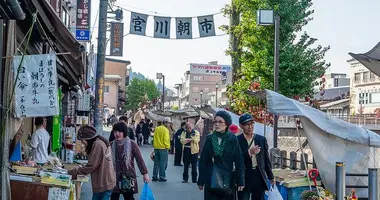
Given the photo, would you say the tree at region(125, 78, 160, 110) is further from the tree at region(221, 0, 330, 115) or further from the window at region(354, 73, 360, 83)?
the tree at region(221, 0, 330, 115)

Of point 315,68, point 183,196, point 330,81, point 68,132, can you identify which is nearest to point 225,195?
point 183,196

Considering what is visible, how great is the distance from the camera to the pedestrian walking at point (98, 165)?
7969 millimetres

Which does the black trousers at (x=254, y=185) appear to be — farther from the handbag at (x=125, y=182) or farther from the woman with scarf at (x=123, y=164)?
the handbag at (x=125, y=182)

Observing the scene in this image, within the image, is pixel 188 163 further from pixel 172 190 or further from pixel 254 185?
pixel 254 185

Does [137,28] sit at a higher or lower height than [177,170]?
higher

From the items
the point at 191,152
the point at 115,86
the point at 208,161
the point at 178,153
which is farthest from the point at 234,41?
the point at 115,86

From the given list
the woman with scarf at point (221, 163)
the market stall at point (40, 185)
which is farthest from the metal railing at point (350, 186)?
the market stall at point (40, 185)

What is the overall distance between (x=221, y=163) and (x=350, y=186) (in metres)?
3.53

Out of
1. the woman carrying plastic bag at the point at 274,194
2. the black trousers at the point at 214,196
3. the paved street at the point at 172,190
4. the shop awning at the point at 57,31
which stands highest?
the shop awning at the point at 57,31

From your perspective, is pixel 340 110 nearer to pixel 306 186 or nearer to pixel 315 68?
pixel 315 68

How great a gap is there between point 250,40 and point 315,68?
2.81m

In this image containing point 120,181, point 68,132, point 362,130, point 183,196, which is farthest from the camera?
point 68,132

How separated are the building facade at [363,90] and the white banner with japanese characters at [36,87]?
2860 inches

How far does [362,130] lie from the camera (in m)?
10.2
